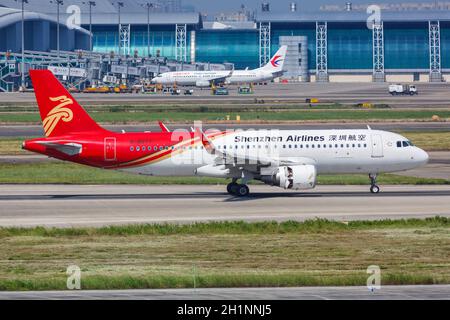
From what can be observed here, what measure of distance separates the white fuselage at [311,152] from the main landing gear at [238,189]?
1.67m

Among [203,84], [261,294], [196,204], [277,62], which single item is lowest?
[261,294]

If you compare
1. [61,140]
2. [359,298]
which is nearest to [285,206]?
[61,140]

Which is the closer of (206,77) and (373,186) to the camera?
(373,186)

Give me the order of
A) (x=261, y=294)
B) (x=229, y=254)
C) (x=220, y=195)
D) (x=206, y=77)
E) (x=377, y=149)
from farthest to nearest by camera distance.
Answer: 1. (x=206, y=77)
2. (x=377, y=149)
3. (x=220, y=195)
4. (x=229, y=254)
5. (x=261, y=294)

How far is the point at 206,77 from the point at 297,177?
139 metres

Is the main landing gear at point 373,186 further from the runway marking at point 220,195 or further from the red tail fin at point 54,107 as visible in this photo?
the red tail fin at point 54,107

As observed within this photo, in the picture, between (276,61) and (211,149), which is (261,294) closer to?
(211,149)

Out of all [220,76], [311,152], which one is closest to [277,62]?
[220,76]

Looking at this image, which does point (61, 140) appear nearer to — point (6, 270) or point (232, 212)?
point (232, 212)

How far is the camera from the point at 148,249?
3541 cm

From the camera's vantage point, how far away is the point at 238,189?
51.9m

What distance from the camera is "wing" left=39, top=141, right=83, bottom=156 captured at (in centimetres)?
5081

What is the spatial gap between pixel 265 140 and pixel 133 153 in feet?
23.2

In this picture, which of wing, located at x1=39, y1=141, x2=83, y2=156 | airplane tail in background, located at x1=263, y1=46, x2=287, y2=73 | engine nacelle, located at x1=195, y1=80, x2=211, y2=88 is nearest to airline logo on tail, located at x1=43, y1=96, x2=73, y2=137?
wing, located at x1=39, y1=141, x2=83, y2=156
